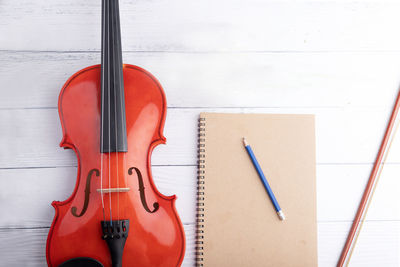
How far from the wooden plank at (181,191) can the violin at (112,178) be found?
15cm

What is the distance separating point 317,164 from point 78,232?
2.34 ft

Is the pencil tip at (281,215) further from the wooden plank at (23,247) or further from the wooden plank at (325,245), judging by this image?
the wooden plank at (23,247)

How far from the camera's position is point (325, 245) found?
34.3 inches

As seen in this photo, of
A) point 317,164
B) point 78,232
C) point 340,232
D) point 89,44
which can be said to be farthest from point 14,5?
point 340,232

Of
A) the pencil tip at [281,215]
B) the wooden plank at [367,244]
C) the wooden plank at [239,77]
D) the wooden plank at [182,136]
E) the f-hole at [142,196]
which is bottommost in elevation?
the wooden plank at [367,244]

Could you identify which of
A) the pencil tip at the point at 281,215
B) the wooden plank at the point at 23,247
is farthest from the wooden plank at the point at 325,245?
the pencil tip at the point at 281,215

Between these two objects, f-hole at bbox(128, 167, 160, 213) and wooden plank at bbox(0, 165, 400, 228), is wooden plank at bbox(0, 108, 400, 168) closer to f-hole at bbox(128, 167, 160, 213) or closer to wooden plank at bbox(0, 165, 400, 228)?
wooden plank at bbox(0, 165, 400, 228)

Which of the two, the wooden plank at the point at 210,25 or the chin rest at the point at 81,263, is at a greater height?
the wooden plank at the point at 210,25

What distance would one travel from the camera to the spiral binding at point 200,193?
819 mm

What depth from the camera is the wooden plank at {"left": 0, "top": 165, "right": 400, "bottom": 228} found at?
82 centimetres

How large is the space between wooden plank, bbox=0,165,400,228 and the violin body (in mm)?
151

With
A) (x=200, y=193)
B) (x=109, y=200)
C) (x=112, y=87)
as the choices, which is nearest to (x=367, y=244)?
(x=200, y=193)

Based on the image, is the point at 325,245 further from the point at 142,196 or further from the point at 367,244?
the point at 142,196

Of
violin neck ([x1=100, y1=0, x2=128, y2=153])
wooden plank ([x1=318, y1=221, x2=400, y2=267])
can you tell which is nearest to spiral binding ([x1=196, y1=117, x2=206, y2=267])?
violin neck ([x1=100, y1=0, x2=128, y2=153])
